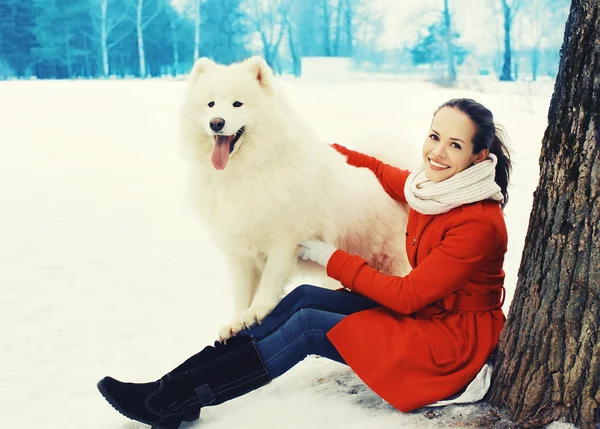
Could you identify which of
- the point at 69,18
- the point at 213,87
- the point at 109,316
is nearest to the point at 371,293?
the point at 213,87

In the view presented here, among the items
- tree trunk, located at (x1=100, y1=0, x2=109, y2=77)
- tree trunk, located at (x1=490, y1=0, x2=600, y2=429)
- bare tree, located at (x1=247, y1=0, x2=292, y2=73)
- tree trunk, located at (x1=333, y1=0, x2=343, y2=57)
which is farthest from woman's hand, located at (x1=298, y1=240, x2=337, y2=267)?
tree trunk, located at (x1=100, y1=0, x2=109, y2=77)

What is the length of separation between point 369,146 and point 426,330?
1.17 metres

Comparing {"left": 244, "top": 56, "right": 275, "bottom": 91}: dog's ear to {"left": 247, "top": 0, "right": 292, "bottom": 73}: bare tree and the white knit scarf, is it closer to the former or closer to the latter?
the white knit scarf

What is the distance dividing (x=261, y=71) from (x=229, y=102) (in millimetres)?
193

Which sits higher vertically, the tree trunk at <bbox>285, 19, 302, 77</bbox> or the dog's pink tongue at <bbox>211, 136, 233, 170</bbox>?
the tree trunk at <bbox>285, 19, 302, 77</bbox>

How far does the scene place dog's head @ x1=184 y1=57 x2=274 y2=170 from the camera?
2229 mm

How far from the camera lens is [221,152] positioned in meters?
2.22

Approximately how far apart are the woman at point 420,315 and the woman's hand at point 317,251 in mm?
111

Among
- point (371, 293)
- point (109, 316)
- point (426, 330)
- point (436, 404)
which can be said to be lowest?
point (109, 316)

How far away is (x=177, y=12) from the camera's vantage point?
24.8 ft

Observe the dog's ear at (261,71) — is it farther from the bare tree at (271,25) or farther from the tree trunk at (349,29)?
the tree trunk at (349,29)

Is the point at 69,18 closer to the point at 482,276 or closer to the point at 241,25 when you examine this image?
the point at 241,25

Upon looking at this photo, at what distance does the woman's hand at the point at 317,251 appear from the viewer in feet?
6.60

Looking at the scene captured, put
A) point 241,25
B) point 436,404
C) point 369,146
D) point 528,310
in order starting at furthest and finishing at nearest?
1. point 241,25
2. point 369,146
3. point 436,404
4. point 528,310
